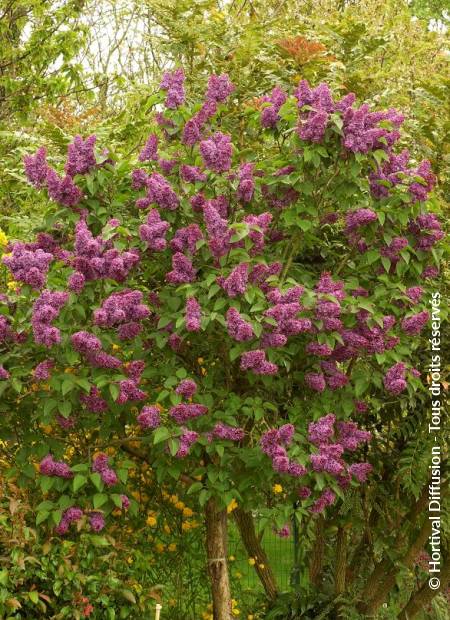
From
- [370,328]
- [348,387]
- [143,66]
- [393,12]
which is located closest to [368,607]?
[348,387]

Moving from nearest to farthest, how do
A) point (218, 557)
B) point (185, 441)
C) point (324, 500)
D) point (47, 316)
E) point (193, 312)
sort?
point (47, 316), point (193, 312), point (185, 441), point (324, 500), point (218, 557)

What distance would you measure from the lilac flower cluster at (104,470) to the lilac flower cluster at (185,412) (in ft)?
1.12

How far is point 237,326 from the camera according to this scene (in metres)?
3.51

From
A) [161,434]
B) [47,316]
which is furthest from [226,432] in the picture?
[47,316]

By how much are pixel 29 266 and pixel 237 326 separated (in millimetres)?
804

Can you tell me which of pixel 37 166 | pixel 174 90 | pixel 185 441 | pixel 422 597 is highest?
pixel 174 90

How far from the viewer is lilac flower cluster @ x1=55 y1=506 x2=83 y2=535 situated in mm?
3723

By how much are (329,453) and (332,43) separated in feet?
7.99

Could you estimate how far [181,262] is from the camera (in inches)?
146

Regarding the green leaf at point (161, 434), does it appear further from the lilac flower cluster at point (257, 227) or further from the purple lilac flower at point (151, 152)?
the purple lilac flower at point (151, 152)

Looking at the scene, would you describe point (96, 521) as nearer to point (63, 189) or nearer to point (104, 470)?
point (104, 470)

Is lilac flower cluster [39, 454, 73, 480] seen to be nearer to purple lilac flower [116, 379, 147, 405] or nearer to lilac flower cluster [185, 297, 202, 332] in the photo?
purple lilac flower [116, 379, 147, 405]

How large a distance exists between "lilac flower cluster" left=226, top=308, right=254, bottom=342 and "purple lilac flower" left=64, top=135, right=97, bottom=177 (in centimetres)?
86

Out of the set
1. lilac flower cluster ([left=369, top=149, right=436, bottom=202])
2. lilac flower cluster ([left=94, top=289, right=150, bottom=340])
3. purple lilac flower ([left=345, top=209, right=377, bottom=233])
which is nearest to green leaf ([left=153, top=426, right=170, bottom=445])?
lilac flower cluster ([left=94, top=289, right=150, bottom=340])
